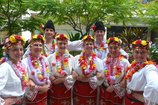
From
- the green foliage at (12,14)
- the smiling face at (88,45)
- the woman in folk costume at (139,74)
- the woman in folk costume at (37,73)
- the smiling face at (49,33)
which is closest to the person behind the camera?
the woman in folk costume at (139,74)

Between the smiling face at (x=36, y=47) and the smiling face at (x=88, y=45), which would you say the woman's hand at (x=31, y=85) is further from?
the smiling face at (x=88, y=45)

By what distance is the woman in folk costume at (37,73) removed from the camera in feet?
13.3

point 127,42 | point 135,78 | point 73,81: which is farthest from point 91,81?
point 127,42

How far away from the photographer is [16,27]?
8.46 m

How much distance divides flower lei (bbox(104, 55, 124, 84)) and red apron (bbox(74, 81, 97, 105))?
418 millimetres

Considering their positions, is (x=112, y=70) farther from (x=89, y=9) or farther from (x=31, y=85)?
(x=89, y=9)

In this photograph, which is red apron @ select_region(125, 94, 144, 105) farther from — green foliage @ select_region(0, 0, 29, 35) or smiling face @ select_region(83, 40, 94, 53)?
green foliage @ select_region(0, 0, 29, 35)

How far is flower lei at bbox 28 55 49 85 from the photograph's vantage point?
4.08 meters

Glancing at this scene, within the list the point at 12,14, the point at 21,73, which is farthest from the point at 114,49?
the point at 12,14

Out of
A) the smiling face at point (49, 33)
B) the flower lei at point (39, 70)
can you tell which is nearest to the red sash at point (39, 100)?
the flower lei at point (39, 70)

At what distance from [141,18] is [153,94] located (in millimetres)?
7077

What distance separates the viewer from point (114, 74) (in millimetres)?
4305

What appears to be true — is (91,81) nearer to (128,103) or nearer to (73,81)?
(73,81)

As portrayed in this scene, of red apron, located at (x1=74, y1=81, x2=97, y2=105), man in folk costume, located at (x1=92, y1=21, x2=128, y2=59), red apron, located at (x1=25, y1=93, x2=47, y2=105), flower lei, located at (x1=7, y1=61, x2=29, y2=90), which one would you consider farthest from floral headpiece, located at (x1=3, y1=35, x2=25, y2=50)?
man in folk costume, located at (x1=92, y1=21, x2=128, y2=59)
